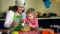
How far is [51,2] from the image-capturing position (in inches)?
51.9

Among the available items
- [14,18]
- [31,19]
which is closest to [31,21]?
[31,19]

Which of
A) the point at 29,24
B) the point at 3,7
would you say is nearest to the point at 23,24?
the point at 29,24

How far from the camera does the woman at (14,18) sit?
130cm

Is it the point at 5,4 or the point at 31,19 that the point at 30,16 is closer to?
the point at 31,19

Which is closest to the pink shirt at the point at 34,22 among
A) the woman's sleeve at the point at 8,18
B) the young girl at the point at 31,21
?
the young girl at the point at 31,21

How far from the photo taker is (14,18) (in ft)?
4.29

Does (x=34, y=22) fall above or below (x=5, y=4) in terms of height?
below

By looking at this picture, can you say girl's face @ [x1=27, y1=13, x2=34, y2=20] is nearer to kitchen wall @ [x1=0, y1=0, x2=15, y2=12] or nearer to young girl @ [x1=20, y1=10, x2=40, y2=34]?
young girl @ [x1=20, y1=10, x2=40, y2=34]

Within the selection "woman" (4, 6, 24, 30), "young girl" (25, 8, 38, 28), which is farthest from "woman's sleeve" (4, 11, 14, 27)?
"young girl" (25, 8, 38, 28)

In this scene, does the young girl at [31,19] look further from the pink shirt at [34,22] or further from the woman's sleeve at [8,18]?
the woman's sleeve at [8,18]

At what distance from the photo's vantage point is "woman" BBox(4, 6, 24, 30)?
4.27 feet

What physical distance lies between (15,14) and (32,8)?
0.39 ft

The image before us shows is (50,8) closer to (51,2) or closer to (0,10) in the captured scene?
(51,2)

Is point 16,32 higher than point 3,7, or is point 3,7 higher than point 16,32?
point 3,7
